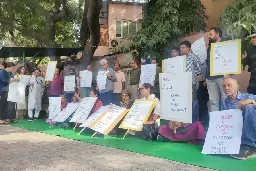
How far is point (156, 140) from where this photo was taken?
23.6 feet

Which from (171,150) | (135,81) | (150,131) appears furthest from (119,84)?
(171,150)

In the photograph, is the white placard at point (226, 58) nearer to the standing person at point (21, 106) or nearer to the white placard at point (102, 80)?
the white placard at point (102, 80)

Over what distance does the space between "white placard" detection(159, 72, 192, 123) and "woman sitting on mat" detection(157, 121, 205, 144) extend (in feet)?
0.67

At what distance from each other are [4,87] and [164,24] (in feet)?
16.5

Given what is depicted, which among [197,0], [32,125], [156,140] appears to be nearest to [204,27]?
[197,0]

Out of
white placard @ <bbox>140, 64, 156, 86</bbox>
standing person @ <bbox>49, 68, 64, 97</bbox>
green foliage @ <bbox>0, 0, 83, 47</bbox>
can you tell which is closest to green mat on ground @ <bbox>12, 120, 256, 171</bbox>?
white placard @ <bbox>140, 64, 156, 86</bbox>

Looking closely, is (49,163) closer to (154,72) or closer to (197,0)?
(154,72)

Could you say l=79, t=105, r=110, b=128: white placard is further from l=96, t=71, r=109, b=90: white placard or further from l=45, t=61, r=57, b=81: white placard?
l=45, t=61, r=57, b=81: white placard

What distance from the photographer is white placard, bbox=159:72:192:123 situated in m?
6.43

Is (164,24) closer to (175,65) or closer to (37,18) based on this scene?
(175,65)

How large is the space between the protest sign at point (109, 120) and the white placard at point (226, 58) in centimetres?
239

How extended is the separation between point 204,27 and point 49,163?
7.02 meters

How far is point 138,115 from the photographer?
291 inches

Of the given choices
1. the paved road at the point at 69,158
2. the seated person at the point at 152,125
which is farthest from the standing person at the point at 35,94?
the seated person at the point at 152,125
